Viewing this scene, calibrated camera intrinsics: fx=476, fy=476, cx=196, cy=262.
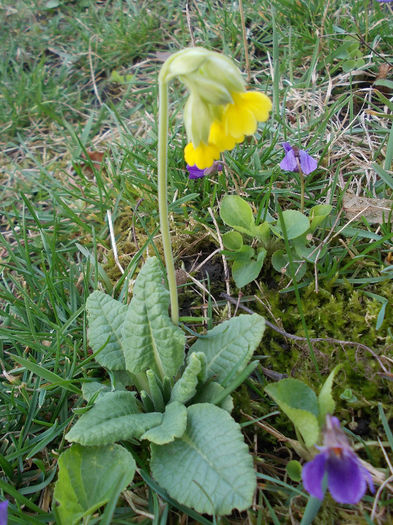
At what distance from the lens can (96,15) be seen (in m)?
4.21

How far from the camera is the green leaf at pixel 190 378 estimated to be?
160cm

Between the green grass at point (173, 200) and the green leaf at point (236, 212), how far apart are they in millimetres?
75

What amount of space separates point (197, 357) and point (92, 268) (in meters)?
1.01

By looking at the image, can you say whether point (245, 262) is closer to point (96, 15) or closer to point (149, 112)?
point (149, 112)

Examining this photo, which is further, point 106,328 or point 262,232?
point 262,232

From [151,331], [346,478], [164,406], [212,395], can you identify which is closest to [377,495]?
[346,478]

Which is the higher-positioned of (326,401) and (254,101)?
(254,101)

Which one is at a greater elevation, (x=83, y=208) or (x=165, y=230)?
(x=165, y=230)

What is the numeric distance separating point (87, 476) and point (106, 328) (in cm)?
55

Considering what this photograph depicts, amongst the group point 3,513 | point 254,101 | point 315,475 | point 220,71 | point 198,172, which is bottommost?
point 3,513

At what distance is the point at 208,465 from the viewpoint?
1.47m

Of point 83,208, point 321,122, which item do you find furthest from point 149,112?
point 321,122

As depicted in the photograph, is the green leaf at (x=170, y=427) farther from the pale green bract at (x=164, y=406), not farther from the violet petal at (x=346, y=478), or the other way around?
the violet petal at (x=346, y=478)

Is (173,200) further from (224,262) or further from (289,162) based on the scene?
(289,162)
